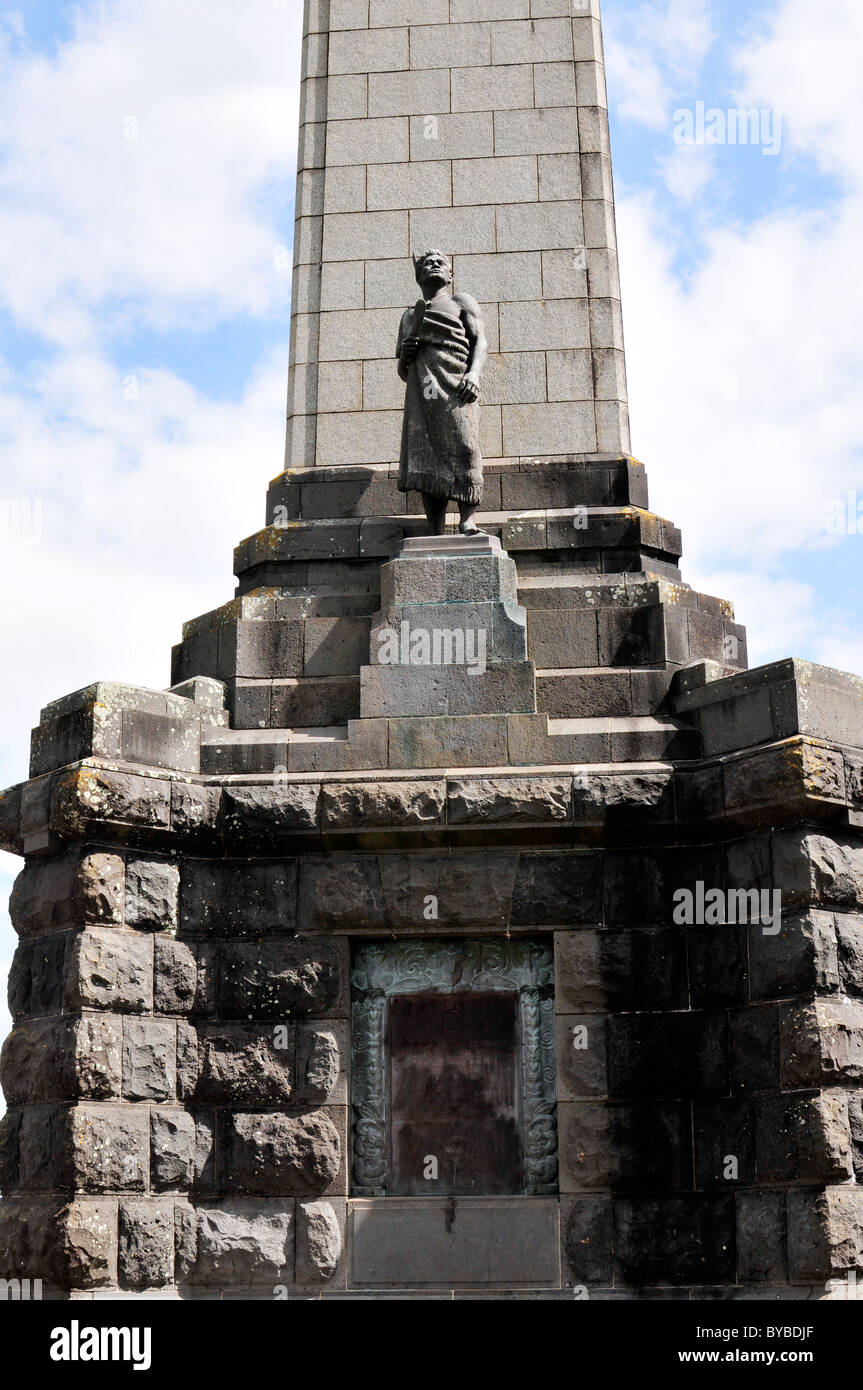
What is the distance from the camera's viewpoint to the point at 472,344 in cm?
1303

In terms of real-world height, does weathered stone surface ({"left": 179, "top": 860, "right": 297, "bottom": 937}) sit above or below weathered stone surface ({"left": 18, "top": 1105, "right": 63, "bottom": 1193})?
above

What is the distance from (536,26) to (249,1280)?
10.5 meters

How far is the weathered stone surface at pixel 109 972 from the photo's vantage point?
10.9 meters

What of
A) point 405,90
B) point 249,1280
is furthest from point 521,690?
point 405,90

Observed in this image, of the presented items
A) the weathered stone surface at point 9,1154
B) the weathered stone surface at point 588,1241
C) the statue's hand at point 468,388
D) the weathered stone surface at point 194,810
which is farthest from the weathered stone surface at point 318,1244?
the statue's hand at point 468,388

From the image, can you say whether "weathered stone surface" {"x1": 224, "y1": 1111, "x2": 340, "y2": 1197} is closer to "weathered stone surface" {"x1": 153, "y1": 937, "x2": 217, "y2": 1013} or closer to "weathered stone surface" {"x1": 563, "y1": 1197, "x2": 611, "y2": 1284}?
"weathered stone surface" {"x1": 153, "y1": 937, "x2": 217, "y2": 1013}

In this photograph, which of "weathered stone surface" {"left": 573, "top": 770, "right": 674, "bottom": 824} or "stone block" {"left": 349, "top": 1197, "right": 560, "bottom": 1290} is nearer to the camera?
"stone block" {"left": 349, "top": 1197, "right": 560, "bottom": 1290}

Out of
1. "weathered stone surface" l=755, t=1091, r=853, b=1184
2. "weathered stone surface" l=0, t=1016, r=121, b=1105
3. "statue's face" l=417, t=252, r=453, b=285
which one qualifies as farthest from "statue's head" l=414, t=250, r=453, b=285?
"weathered stone surface" l=755, t=1091, r=853, b=1184

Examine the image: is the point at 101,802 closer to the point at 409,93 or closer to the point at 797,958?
the point at 797,958

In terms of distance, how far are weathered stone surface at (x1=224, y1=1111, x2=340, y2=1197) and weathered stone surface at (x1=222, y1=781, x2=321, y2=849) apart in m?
A: 1.84

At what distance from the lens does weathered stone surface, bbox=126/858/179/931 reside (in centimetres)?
1141

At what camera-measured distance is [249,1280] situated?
1101 centimetres
